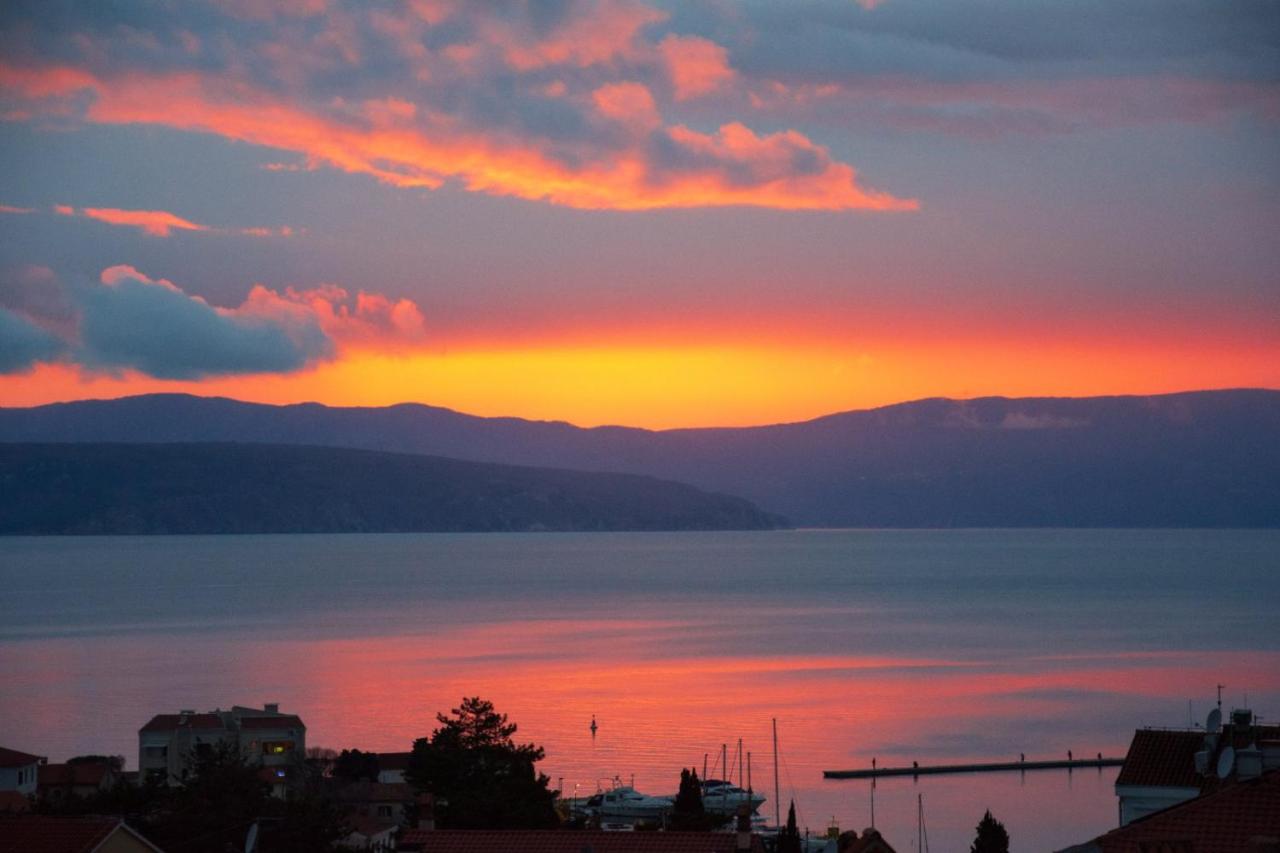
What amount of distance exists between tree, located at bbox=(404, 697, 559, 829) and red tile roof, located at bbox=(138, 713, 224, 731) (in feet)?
→ 56.5

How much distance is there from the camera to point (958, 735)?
241ft

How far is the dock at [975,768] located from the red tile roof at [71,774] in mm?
25274

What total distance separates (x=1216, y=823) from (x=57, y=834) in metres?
11.7

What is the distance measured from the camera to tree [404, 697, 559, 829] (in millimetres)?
31344

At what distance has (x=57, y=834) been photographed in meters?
18.5

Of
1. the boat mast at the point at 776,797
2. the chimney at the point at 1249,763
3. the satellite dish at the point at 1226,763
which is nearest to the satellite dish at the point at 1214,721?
the satellite dish at the point at 1226,763

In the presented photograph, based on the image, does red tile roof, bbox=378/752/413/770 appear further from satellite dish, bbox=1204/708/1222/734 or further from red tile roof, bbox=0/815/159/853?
satellite dish, bbox=1204/708/1222/734

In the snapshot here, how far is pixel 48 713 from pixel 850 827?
4278 cm

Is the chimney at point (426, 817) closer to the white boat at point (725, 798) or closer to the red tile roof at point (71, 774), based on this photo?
the red tile roof at point (71, 774)

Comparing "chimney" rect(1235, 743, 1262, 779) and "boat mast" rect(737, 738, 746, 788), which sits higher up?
"chimney" rect(1235, 743, 1262, 779)

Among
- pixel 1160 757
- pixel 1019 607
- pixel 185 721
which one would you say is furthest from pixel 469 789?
pixel 1019 607

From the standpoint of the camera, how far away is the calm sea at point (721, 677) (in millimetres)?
62719

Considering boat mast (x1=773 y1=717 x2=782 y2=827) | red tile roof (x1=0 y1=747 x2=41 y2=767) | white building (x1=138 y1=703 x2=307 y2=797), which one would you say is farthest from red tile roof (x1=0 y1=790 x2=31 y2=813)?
boat mast (x1=773 y1=717 x2=782 y2=827)

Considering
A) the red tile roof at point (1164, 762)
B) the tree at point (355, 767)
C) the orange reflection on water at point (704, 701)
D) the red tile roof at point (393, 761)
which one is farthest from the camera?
the orange reflection on water at point (704, 701)
